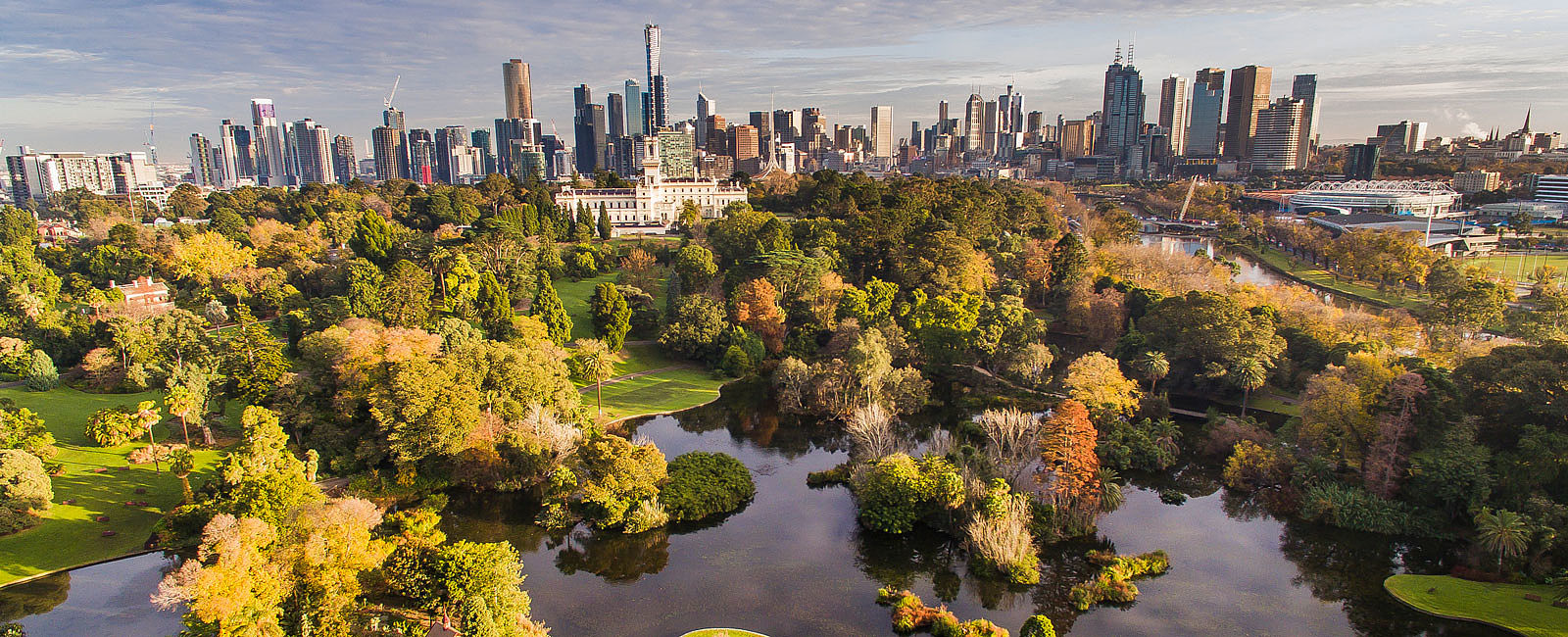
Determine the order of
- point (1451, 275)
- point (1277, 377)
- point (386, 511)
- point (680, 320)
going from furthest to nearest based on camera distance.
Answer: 1. point (1451, 275)
2. point (680, 320)
3. point (1277, 377)
4. point (386, 511)

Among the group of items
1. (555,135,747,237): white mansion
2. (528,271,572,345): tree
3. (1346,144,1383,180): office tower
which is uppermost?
(1346,144,1383,180): office tower

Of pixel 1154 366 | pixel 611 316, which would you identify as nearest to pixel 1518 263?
pixel 1154 366

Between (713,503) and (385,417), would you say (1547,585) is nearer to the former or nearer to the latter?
(713,503)

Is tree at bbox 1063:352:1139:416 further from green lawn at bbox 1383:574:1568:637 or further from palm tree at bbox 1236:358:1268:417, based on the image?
green lawn at bbox 1383:574:1568:637

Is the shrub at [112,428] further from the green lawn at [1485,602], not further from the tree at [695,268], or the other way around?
the green lawn at [1485,602]

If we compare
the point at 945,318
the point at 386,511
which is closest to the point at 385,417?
the point at 386,511

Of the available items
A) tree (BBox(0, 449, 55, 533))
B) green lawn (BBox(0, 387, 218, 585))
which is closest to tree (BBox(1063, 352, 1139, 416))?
green lawn (BBox(0, 387, 218, 585))
